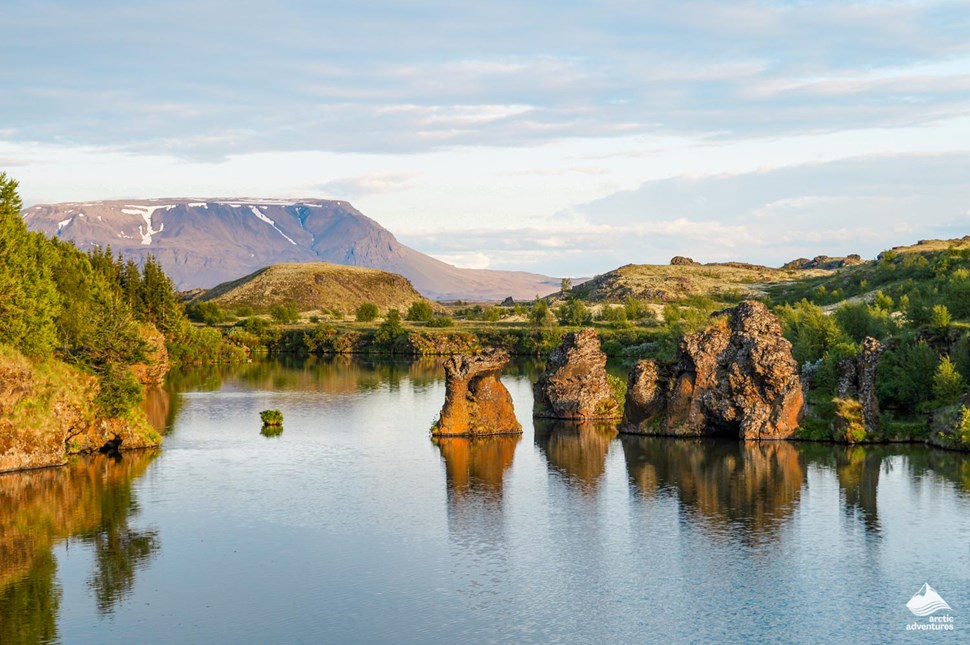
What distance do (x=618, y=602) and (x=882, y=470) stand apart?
1174 inches

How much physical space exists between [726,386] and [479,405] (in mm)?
17557

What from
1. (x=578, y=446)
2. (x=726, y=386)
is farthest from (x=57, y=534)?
(x=726, y=386)

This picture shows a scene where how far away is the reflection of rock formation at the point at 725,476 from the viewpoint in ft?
174

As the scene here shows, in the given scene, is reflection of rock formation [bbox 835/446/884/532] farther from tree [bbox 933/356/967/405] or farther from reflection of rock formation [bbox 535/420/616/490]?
reflection of rock formation [bbox 535/420/616/490]

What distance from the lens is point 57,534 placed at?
48.3 meters

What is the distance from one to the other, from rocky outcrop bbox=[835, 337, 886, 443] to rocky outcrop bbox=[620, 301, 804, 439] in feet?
10.0

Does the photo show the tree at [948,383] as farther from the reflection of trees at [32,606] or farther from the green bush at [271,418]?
the reflection of trees at [32,606]

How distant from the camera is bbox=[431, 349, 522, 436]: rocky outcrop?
7525cm

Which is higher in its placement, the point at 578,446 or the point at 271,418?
the point at 271,418

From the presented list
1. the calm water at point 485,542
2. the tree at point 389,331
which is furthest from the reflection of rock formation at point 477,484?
the tree at point 389,331

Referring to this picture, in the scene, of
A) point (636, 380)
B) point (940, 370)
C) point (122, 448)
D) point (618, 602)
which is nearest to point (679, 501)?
point (618, 602)

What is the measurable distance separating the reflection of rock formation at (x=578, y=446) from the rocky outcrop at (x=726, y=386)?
11.2 feet

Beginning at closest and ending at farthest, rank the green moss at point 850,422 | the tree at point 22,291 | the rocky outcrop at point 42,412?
the rocky outcrop at point 42,412 → the tree at point 22,291 → the green moss at point 850,422

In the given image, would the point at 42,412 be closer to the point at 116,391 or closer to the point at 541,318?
the point at 116,391
